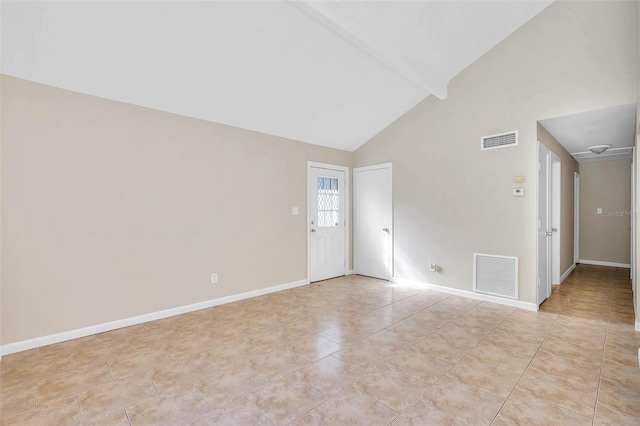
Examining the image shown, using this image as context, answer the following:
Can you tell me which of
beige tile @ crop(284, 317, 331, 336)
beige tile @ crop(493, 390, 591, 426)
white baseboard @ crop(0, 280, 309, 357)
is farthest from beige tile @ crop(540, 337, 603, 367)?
white baseboard @ crop(0, 280, 309, 357)

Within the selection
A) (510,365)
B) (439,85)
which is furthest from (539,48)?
(510,365)

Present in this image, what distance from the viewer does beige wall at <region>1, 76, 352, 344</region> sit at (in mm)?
2758

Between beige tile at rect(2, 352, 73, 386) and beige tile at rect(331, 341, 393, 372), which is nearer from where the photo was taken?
beige tile at rect(2, 352, 73, 386)

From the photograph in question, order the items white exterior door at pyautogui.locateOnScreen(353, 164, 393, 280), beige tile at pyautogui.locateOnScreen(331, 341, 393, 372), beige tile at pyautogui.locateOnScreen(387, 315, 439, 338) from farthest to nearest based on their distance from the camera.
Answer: white exterior door at pyautogui.locateOnScreen(353, 164, 393, 280), beige tile at pyautogui.locateOnScreen(387, 315, 439, 338), beige tile at pyautogui.locateOnScreen(331, 341, 393, 372)

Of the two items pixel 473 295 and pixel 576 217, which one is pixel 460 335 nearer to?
pixel 473 295

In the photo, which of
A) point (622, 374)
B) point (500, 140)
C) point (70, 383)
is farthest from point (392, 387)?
point (500, 140)

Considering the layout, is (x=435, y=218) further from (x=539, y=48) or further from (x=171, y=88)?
(x=171, y=88)

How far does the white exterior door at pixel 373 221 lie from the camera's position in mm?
5316

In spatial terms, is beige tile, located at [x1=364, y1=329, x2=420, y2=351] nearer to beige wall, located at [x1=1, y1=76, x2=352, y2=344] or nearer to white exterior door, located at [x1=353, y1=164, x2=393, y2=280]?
beige wall, located at [x1=1, y1=76, x2=352, y2=344]

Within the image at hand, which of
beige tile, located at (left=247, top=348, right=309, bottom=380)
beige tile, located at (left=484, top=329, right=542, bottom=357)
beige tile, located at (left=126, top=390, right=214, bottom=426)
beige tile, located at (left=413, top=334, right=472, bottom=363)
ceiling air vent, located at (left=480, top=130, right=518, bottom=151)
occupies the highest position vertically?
ceiling air vent, located at (left=480, top=130, right=518, bottom=151)

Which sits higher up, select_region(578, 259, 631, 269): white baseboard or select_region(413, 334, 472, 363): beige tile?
select_region(578, 259, 631, 269): white baseboard

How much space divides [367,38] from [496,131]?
2200 millimetres

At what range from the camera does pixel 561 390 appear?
2129 millimetres

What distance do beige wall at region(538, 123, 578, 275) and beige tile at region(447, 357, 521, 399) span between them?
3.31 m
